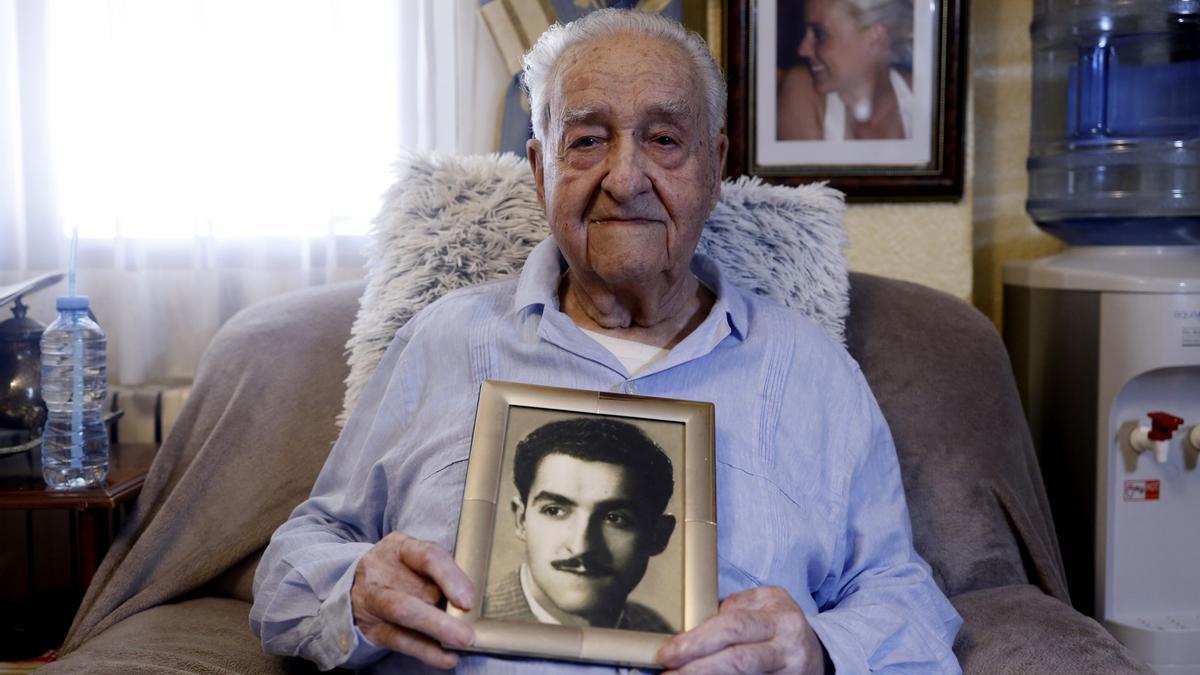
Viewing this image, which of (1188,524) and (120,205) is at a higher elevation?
(120,205)

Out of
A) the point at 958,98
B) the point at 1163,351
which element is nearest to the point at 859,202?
the point at 958,98

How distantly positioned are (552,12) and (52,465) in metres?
1.13

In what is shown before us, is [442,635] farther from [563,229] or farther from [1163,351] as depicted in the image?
[1163,351]

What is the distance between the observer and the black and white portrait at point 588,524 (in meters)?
0.87

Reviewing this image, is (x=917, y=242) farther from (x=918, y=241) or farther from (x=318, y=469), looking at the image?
(x=318, y=469)

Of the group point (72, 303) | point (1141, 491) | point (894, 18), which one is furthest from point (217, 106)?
point (1141, 491)

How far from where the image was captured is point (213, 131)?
6.23 ft

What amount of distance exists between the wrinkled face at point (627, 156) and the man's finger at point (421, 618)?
1.42ft

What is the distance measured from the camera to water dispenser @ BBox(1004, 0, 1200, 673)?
1.54 metres

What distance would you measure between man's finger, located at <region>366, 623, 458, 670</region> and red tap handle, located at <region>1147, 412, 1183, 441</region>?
114 cm

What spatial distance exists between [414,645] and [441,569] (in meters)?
0.08

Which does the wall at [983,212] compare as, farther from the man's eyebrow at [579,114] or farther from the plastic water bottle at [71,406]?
the plastic water bottle at [71,406]

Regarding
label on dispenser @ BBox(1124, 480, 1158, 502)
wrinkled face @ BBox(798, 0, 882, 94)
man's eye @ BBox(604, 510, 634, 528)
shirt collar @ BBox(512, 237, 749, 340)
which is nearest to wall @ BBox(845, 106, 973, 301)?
wrinkled face @ BBox(798, 0, 882, 94)

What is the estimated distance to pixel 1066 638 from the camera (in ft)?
3.64
